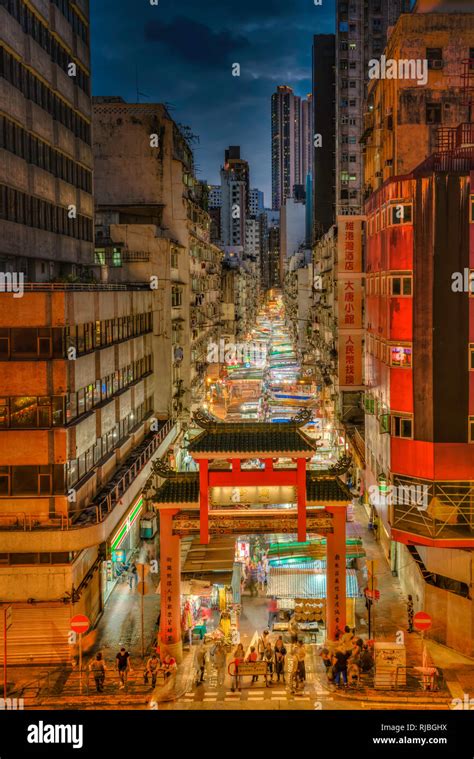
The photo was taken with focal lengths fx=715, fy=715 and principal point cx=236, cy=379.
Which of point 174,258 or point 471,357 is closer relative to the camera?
point 471,357

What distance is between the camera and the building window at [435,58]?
31.6 metres

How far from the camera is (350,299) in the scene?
40.0 metres

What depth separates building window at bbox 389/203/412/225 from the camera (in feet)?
79.9

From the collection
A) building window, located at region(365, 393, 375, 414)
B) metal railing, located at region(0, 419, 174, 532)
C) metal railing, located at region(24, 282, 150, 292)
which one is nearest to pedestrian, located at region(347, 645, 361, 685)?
metal railing, located at region(0, 419, 174, 532)

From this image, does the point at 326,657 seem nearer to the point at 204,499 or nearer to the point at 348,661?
the point at 348,661

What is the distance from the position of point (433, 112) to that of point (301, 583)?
2135cm

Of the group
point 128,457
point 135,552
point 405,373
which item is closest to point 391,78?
point 405,373

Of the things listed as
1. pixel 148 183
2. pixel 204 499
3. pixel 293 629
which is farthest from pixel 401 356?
pixel 148 183

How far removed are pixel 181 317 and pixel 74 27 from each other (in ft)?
60.5

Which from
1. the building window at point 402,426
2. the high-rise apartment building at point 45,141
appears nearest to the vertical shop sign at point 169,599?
the building window at point 402,426

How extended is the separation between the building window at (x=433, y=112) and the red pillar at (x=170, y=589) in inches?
829

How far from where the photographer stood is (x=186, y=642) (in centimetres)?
2503

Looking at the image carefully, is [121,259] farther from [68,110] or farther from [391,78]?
[391,78]

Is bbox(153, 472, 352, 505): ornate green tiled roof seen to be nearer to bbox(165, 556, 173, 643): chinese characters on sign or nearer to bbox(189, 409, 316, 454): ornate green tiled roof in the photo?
bbox(189, 409, 316, 454): ornate green tiled roof
